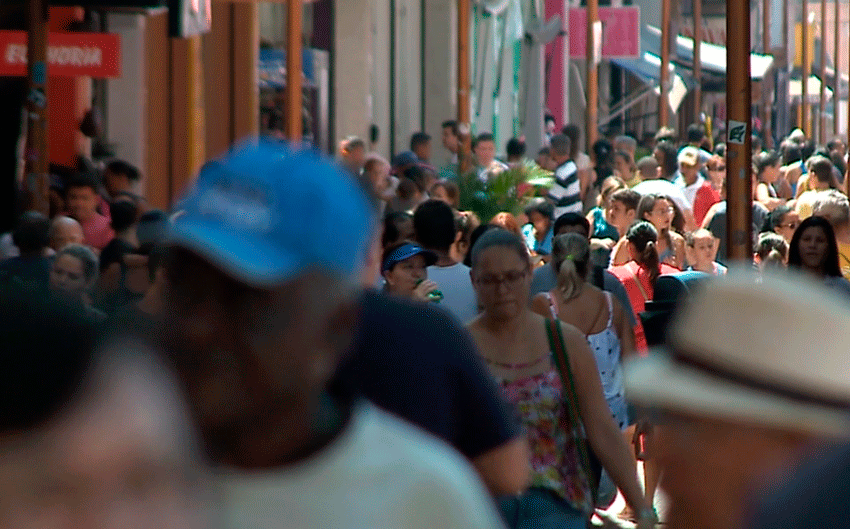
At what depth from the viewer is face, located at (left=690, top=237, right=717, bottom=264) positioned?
34.1 feet

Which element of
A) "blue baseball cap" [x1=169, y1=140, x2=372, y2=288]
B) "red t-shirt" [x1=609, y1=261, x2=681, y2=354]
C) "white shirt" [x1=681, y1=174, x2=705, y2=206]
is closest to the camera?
"blue baseball cap" [x1=169, y1=140, x2=372, y2=288]

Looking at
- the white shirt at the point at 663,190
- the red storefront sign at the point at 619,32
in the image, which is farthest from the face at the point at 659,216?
the red storefront sign at the point at 619,32

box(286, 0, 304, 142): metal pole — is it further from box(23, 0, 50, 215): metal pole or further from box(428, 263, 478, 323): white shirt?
box(428, 263, 478, 323): white shirt

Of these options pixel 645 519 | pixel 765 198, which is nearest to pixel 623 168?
pixel 765 198

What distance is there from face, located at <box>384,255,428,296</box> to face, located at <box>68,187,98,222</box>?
171 inches

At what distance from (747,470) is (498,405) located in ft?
3.99

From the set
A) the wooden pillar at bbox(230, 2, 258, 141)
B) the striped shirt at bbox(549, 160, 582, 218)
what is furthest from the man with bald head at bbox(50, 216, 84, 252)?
the wooden pillar at bbox(230, 2, 258, 141)

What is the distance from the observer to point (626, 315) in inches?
311

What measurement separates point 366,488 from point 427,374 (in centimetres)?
105

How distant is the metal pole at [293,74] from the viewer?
12773mm

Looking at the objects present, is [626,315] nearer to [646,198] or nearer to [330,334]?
[646,198]

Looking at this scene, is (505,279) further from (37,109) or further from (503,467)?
(37,109)

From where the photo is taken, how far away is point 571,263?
792 cm

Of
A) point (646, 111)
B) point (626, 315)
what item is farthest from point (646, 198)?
point (646, 111)
